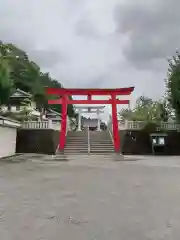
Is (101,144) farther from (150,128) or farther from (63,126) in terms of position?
→ (150,128)

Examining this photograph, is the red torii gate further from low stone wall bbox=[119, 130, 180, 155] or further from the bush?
the bush

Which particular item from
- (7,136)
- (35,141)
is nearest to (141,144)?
(35,141)

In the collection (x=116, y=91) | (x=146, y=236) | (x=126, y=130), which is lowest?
(x=146, y=236)

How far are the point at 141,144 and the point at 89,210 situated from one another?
21.3 m

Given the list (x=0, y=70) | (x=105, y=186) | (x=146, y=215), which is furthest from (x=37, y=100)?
(x=146, y=215)

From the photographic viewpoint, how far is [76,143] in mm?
28250

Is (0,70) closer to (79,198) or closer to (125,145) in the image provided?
(125,145)

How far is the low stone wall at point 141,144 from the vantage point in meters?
27.4

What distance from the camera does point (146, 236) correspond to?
4805 millimetres

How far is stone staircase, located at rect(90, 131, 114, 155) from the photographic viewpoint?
26.4 meters

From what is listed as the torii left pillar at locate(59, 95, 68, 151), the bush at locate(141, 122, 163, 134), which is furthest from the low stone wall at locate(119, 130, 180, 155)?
the torii left pillar at locate(59, 95, 68, 151)

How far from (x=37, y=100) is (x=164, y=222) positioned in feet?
134

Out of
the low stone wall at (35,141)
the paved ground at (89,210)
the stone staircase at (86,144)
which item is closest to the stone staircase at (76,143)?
the stone staircase at (86,144)

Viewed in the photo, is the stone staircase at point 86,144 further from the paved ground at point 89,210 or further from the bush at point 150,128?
the paved ground at point 89,210
